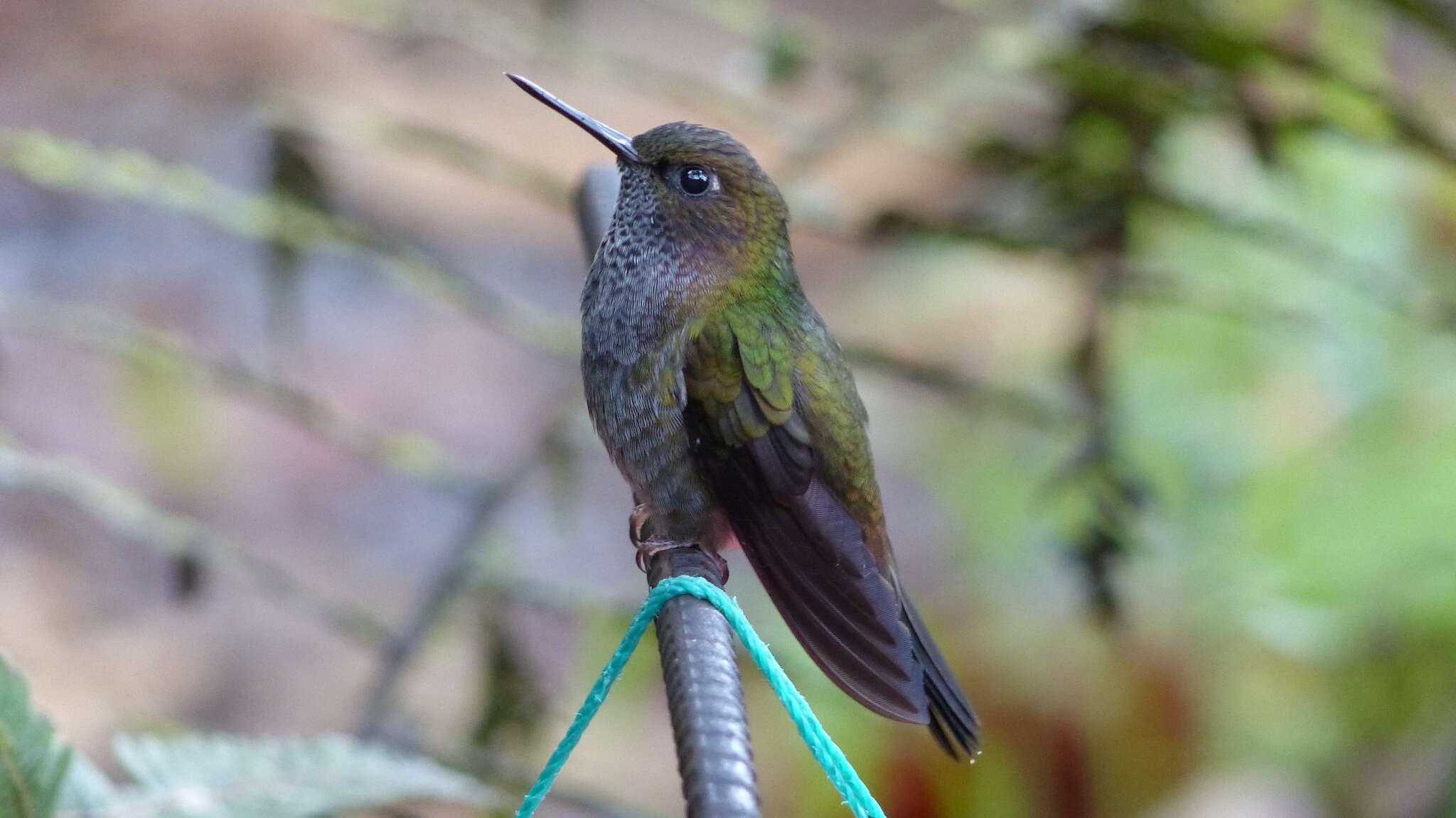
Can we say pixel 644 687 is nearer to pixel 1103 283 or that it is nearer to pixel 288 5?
pixel 1103 283

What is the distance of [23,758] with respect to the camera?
1.22 metres

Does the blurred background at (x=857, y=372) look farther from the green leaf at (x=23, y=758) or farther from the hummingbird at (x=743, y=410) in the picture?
the green leaf at (x=23, y=758)

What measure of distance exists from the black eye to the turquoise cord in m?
0.82

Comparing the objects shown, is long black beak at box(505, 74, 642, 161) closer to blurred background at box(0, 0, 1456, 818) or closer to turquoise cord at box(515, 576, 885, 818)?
turquoise cord at box(515, 576, 885, 818)

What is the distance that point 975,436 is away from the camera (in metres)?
4.41

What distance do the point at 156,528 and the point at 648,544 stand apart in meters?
1.01

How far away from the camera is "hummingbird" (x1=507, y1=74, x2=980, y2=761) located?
1.73 metres

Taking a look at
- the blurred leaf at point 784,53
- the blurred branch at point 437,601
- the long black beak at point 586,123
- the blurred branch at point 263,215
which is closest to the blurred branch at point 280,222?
the blurred branch at point 263,215

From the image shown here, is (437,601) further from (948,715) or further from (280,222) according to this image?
(948,715)

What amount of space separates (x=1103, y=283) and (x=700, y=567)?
1496 millimetres

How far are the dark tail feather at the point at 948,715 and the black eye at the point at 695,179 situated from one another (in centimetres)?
65

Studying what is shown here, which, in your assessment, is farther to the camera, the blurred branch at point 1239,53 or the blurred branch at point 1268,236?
the blurred branch at point 1268,236

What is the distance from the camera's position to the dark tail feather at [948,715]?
1.78 m

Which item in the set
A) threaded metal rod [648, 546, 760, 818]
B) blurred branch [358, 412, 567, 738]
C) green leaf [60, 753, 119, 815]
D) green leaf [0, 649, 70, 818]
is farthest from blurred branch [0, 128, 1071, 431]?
threaded metal rod [648, 546, 760, 818]
